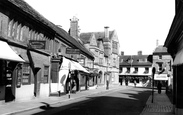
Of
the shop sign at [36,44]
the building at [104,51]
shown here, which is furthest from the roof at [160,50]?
the shop sign at [36,44]

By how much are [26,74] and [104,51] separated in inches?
1531

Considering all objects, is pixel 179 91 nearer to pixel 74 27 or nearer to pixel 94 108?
pixel 94 108

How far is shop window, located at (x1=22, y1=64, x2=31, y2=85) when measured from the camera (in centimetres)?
1595

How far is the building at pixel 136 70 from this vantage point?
62.9 meters

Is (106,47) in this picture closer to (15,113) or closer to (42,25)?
(42,25)

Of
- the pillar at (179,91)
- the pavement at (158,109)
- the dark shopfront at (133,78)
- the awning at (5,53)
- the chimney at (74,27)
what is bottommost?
the dark shopfront at (133,78)

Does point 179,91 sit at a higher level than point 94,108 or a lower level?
higher

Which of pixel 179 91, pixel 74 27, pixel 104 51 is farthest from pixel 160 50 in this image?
pixel 179 91

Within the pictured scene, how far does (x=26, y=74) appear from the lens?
16406 millimetres

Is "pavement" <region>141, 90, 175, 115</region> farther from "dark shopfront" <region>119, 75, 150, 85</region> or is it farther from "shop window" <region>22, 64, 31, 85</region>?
"dark shopfront" <region>119, 75, 150, 85</region>

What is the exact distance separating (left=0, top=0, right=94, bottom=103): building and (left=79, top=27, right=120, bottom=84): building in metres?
20.7

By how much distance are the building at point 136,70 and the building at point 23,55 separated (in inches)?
1752

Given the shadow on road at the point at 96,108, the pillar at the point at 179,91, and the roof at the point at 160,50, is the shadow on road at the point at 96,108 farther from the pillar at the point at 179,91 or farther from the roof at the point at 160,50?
the roof at the point at 160,50

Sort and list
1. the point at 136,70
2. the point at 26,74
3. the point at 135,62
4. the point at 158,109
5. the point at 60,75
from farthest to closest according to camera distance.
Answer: the point at 135,62
the point at 136,70
the point at 60,75
the point at 26,74
the point at 158,109
